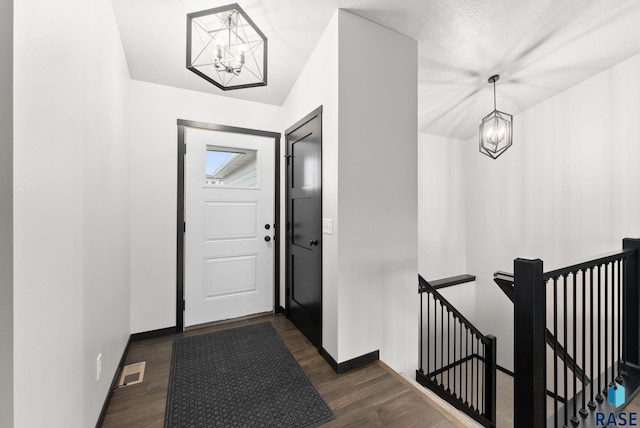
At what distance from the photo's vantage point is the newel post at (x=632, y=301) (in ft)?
6.96

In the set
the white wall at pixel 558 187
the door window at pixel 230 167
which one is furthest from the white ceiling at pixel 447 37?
the door window at pixel 230 167

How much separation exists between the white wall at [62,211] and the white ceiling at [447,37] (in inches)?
17.1

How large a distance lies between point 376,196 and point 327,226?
46 centimetres

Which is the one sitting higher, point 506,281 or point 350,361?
point 506,281

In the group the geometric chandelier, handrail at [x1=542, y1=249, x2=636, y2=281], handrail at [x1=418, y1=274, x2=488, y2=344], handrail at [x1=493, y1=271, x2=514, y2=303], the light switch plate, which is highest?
the geometric chandelier

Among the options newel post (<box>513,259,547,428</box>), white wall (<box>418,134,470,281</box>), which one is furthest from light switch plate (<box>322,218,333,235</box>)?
white wall (<box>418,134,470,281</box>)

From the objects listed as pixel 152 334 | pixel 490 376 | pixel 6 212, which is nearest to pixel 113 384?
pixel 152 334

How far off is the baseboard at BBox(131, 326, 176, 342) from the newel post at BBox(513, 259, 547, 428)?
9.33ft

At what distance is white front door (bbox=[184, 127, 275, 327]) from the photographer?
2.78 metres

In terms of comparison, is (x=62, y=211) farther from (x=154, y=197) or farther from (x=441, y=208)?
(x=441, y=208)

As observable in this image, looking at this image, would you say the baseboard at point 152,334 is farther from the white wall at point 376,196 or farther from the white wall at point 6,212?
the white wall at point 6,212

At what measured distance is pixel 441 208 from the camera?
14.5ft

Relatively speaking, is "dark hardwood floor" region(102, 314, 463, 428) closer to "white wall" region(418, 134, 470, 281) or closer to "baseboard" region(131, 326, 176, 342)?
"baseboard" region(131, 326, 176, 342)

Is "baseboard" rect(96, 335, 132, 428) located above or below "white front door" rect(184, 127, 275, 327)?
below
